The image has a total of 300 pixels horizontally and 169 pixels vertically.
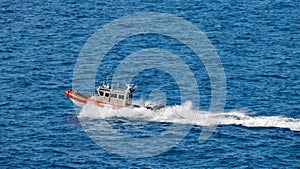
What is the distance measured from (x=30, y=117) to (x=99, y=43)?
44.1m

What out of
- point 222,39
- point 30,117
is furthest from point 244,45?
point 30,117

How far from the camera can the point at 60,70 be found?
538 ft

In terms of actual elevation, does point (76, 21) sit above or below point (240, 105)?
above

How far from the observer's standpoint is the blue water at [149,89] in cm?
12425

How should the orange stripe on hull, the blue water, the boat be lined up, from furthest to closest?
the orange stripe on hull → the boat → the blue water

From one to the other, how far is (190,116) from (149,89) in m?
18.3

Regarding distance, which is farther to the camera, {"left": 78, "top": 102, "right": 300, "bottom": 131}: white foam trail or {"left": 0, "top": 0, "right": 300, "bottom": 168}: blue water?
{"left": 78, "top": 102, "right": 300, "bottom": 131}: white foam trail

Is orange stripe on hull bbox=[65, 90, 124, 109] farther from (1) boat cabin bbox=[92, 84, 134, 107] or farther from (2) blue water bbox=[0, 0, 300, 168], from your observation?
(2) blue water bbox=[0, 0, 300, 168]

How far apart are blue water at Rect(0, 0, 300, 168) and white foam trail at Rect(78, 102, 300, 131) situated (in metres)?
0.90

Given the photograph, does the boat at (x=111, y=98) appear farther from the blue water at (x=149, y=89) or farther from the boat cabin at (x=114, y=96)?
the blue water at (x=149, y=89)

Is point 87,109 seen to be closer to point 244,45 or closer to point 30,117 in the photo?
point 30,117

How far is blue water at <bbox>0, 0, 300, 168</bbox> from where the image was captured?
124 meters

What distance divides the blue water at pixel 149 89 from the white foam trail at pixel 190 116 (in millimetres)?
901

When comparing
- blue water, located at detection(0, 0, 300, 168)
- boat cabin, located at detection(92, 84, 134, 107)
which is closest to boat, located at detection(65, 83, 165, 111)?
boat cabin, located at detection(92, 84, 134, 107)
